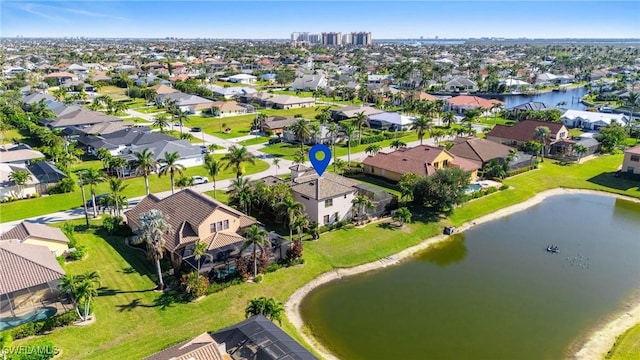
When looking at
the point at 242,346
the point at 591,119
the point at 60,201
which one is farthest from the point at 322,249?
the point at 591,119

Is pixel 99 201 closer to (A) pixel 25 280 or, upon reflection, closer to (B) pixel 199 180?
(B) pixel 199 180

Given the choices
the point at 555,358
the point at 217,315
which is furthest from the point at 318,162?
the point at 555,358

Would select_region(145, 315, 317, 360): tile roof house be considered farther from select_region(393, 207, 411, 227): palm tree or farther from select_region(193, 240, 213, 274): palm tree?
select_region(393, 207, 411, 227): palm tree

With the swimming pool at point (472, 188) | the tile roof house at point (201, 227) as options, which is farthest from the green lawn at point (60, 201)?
the swimming pool at point (472, 188)

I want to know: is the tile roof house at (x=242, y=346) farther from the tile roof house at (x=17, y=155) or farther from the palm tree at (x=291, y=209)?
the tile roof house at (x=17, y=155)

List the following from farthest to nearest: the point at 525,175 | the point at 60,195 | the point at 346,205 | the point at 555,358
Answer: the point at 525,175, the point at 60,195, the point at 346,205, the point at 555,358

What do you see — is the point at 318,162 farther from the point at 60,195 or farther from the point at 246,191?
the point at 60,195

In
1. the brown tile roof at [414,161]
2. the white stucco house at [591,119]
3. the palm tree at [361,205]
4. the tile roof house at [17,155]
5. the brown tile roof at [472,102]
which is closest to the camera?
the palm tree at [361,205]
